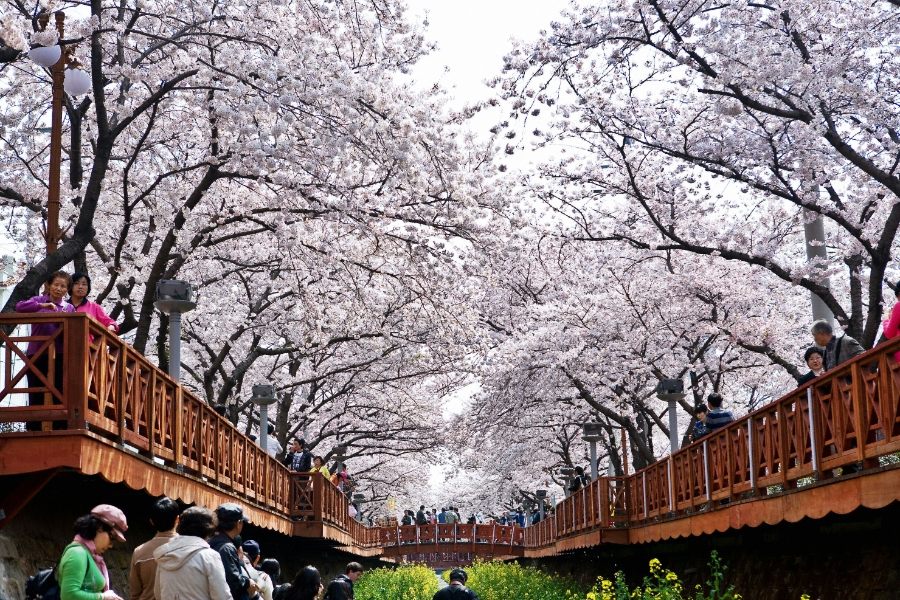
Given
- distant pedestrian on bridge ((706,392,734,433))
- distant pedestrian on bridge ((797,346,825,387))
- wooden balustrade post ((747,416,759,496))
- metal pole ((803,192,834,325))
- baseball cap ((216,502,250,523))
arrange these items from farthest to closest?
metal pole ((803,192,834,325)), distant pedestrian on bridge ((706,392,734,433)), wooden balustrade post ((747,416,759,496)), distant pedestrian on bridge ((797,346,825,387)), baseball cap ((216,502,250,523))

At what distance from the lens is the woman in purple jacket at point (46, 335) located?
7.97 m

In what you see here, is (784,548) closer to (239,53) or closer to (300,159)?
(300,159)

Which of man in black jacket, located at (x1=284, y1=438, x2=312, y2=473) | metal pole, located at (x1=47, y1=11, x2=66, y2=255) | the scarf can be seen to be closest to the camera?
the scarf

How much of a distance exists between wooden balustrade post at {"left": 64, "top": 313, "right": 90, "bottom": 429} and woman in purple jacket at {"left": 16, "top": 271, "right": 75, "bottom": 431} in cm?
12

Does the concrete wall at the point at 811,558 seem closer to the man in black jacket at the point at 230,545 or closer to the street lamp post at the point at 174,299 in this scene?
the man in black jacket at the point at 230,545

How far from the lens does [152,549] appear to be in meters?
6.93

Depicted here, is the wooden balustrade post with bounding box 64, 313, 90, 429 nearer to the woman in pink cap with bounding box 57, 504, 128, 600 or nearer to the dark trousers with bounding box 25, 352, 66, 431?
the dark trousers with bounding box 25, 352, 66, 431

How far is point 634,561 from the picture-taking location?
25.1m

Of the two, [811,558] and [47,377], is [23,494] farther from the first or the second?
[811,558]

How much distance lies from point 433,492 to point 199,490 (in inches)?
3584

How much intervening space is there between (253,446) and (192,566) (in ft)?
37.5

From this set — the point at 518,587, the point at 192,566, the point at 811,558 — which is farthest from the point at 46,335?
the point at 518,587

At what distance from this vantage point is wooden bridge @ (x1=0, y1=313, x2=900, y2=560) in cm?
776

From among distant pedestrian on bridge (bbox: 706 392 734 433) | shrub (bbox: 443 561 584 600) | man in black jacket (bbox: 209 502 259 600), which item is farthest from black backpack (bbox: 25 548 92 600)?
shrub (bbox: 443 561 584 600)
